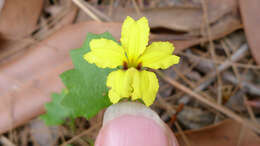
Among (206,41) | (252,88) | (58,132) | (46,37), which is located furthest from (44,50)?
(252,88)

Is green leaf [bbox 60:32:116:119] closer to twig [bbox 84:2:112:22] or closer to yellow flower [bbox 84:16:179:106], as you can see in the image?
yellow flower [bbox 84:16:179:106]

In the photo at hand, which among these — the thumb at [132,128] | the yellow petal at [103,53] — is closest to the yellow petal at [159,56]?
the yellow petal at [103,53]

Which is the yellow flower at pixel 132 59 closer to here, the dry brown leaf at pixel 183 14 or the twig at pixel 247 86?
the dry brown leaf at pixel 183 14

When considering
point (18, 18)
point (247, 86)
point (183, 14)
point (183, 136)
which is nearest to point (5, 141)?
point (18, 18)

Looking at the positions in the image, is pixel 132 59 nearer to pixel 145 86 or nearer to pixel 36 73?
pixel 145 86

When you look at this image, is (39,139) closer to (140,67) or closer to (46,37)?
(46,37)

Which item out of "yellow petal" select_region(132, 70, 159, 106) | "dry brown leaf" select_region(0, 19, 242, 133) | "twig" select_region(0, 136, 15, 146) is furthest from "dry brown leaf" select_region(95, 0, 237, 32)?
"twig" select_region(0, 136, 15, 146)
